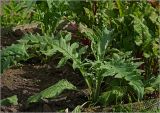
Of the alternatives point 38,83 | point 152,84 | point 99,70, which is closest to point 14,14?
point 38,83

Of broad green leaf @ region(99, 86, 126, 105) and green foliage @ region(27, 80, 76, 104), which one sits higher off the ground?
green foliage @ region(27, 80, 76, 104)

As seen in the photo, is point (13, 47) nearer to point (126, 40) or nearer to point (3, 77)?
point (3, 77)

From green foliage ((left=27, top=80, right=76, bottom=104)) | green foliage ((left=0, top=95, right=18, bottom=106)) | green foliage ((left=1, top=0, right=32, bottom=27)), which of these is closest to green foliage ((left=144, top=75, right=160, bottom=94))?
green foliage ((left=27, top=80, right=76, bottom=104))

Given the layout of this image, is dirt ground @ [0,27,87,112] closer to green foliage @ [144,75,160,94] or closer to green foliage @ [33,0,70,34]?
green foliage @ [33,0,70,34]

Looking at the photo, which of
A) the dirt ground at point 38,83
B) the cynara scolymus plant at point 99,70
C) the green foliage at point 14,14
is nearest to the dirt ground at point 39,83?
the dirt ground at point 38,83

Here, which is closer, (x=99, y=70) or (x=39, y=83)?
(x=99, y=70)

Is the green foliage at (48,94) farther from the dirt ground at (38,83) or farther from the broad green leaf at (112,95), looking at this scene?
the broad green leaf at (112,95)

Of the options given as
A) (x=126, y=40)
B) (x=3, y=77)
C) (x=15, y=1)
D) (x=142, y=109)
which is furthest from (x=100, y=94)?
(x=15, y=1)

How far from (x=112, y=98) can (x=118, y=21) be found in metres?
0.79

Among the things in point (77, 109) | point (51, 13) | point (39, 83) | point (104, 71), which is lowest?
point (77, 109)

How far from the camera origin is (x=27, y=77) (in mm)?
3930

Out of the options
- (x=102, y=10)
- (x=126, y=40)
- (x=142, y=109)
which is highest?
(x=102, y=10)

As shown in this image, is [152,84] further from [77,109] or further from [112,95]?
[77,109]

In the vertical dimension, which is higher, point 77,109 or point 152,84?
point 152,84
